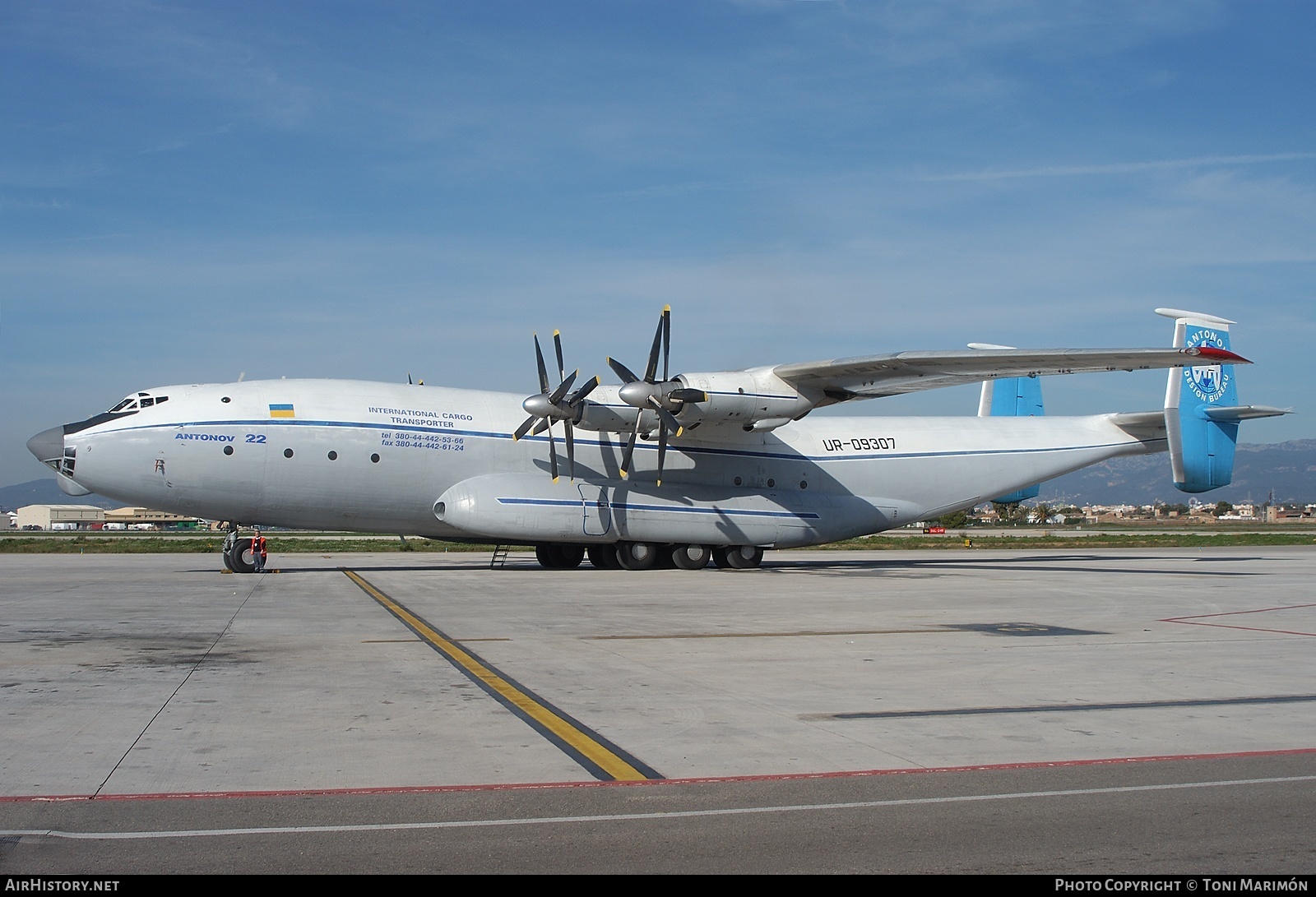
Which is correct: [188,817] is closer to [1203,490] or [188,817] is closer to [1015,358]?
[1015,358]

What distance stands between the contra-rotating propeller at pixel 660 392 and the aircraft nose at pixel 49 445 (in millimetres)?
13123

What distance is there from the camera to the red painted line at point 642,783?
6309mm

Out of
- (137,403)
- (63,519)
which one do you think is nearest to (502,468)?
(137,403)

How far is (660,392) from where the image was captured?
88.1 feet

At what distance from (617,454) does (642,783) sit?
22.8 metres

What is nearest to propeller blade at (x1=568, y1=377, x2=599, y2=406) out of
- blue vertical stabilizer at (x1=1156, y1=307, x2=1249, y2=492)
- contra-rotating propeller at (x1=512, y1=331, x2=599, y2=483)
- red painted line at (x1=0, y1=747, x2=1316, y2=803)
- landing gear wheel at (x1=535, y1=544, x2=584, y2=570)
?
contra-rotating propeller at (x1=512, y1=331, x2=599, y2=483)

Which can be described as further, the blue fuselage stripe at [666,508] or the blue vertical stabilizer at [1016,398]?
the blue vertical stabilizer at [1016,398]

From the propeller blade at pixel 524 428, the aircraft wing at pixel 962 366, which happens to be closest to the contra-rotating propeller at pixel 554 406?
the propeller blade at pixel 524 428

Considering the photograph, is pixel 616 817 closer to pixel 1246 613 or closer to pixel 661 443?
pixel 1246 613

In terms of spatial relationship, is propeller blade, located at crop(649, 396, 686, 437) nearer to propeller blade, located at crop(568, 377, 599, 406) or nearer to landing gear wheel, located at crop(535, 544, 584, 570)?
propeller blade, located at crop(568, 377, 599, 406)

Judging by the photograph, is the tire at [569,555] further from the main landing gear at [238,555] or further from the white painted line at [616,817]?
the white painted line at [616,817]

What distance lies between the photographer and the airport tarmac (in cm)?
554

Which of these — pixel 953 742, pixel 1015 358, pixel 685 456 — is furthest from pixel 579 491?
pixel 953 742

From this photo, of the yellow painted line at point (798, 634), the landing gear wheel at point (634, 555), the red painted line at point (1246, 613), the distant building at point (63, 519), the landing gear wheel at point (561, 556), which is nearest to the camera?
the yellow painted line at point (798, 634)
